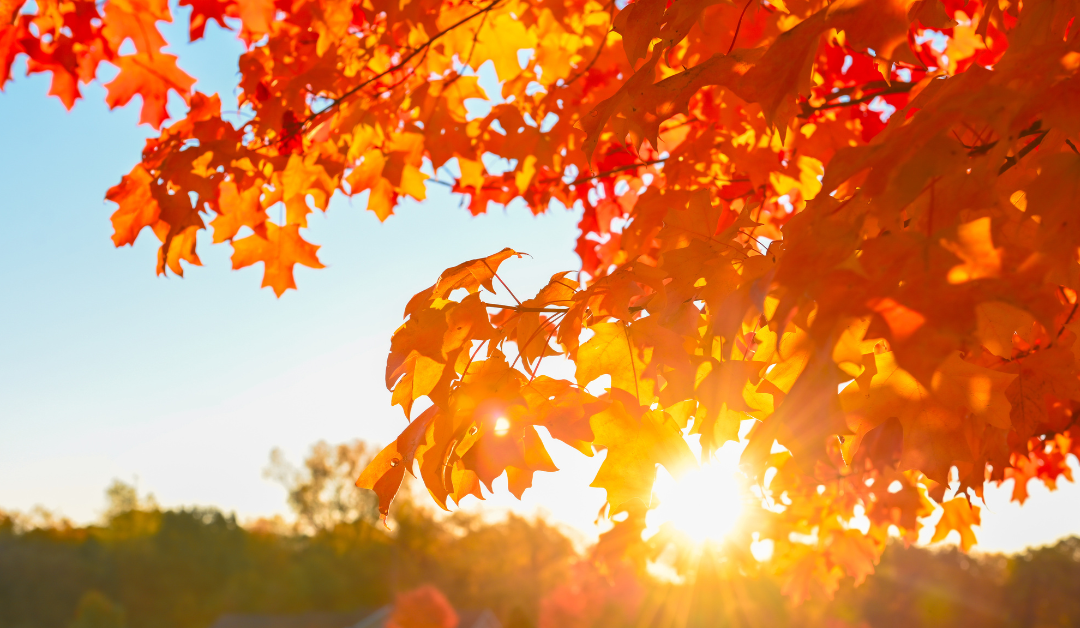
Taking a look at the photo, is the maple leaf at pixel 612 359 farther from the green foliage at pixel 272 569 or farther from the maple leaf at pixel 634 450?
the green foliage at pixel 272 569

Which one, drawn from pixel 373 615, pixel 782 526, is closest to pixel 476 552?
pixel 373 615

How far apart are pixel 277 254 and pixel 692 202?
172cm

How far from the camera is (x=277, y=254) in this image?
2.74 m

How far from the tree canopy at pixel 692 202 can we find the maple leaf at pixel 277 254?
0.04 feet

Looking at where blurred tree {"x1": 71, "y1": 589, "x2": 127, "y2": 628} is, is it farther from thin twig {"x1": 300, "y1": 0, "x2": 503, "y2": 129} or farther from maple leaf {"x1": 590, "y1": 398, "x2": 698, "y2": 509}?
maple leaf {"x1": 590, "y1": 398, "x2": 698, "y2": 509}

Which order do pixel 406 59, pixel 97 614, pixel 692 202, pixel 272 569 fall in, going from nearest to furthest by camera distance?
1. pixel 692 202
2. pixel 406 59
3. pixel 97 614
4. pixel 272 569

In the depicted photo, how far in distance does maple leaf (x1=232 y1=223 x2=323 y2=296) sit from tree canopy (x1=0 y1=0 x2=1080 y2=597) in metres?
0.01

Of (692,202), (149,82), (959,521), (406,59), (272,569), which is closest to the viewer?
(692,202)

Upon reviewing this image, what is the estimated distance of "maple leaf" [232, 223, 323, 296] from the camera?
2716mm

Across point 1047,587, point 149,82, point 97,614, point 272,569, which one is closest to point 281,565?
point 272,569

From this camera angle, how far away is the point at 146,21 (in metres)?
2.80

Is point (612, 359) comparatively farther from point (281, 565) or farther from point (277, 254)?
point (281, 565)

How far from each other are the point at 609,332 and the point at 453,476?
448 mm

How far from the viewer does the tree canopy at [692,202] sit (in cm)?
96
